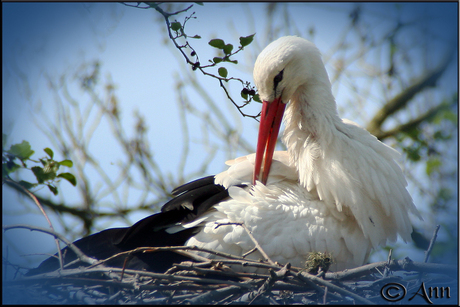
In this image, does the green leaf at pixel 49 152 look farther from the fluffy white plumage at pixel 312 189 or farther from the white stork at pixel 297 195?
the fluffy white plumage at pixel 312 189

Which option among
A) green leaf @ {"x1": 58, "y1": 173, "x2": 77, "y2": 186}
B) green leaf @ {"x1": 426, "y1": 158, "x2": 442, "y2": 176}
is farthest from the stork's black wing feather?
green leaf @ {"x1": 426, "y1": 158, "x2": 442, "y2": 176}

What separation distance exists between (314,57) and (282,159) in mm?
684

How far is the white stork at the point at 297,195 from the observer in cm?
203

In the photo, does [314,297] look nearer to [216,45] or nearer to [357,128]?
[357,128]

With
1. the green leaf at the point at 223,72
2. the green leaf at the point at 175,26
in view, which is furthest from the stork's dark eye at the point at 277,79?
the green leaf at the point at 175,26

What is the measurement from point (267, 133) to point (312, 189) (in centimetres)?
43

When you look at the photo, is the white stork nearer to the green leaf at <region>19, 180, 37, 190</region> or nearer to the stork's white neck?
the stork's white neck

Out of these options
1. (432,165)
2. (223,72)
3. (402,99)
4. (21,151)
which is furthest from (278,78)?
(402,99)

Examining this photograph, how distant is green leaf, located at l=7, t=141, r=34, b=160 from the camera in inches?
66.4

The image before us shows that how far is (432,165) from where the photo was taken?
3445 millimetres

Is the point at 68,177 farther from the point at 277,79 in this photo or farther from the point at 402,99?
the point at 402,99

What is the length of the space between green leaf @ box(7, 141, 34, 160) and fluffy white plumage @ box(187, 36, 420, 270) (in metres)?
0.94

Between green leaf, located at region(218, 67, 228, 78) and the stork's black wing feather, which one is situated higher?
green leaf, located at region(218, 67, 228, 78)

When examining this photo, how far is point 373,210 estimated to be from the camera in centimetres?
223
